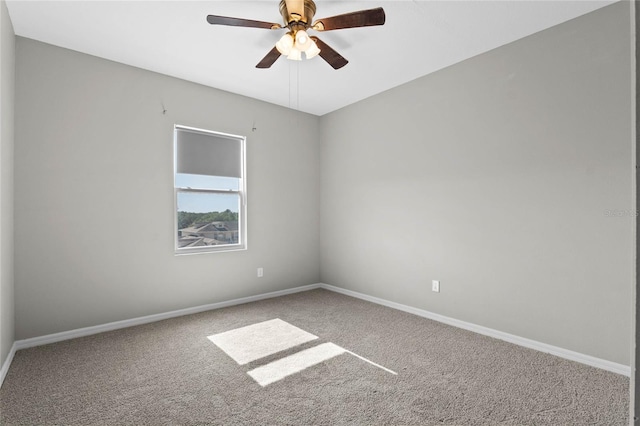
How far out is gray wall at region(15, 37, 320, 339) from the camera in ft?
9.64

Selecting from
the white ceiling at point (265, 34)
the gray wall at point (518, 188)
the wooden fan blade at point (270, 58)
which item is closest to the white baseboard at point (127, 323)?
the gray wall at point (518, 188)

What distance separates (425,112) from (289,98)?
1.75 m

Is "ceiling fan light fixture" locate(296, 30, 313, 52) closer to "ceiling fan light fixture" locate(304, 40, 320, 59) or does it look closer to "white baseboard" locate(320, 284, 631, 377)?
"ceiling fan light fixture" locate(304, 40, 320, 59)

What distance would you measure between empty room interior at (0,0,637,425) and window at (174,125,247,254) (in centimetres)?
3

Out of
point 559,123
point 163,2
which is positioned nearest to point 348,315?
point 559,123

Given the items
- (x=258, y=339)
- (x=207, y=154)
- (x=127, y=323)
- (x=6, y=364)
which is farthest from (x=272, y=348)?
(x=207, y=154)

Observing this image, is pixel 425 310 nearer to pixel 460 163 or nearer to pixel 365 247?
pixel 365 247

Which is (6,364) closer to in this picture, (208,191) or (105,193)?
(105,193)

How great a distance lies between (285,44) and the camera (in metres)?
2.44

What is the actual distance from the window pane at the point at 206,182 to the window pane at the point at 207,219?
0.30 ft

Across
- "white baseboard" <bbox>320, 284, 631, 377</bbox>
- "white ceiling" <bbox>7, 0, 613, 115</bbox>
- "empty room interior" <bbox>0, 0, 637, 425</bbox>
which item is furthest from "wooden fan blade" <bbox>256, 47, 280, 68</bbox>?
"white baseboard" <bbox>320, 284, 631, 377</bbox>

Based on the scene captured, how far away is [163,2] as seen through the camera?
2.49 meters

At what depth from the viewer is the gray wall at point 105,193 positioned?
2939 mm

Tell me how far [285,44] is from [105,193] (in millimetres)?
2291
